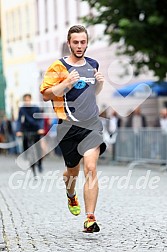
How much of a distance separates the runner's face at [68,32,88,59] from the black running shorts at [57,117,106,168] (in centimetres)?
59

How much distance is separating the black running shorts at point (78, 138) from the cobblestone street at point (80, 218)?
675mm

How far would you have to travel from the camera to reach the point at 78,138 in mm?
8500

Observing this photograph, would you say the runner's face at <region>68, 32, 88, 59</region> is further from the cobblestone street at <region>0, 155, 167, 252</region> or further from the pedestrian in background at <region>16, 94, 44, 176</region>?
the pedestrian in background at <region>16, 94, 44, 176</region>

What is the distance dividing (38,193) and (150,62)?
35.2 ft

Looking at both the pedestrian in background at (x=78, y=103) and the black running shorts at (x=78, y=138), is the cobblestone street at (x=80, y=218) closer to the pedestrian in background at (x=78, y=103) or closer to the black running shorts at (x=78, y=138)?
the pedestrian in background at (x=78, y=103)

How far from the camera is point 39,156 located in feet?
62.6

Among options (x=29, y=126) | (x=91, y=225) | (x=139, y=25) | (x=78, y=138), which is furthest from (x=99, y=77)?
(x=139, y=25)

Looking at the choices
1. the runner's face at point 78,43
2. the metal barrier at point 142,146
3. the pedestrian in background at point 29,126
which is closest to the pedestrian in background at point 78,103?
the runner's face at point 78,43

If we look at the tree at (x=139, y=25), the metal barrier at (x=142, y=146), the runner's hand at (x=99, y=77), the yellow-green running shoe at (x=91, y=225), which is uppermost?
the runner's hand at (x=99, y=77)

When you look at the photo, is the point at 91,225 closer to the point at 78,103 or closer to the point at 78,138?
the point at 78,138

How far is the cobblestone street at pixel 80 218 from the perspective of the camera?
302 inches

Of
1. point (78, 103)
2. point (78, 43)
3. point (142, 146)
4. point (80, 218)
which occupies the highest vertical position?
point (78, 43)

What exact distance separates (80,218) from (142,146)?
11.8m

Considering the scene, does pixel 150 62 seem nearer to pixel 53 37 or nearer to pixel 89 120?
pixel 89 120
